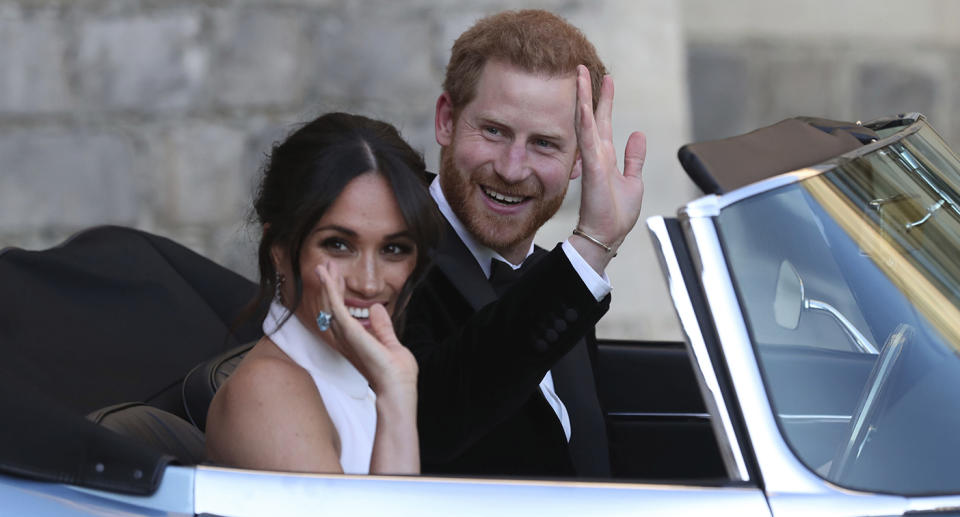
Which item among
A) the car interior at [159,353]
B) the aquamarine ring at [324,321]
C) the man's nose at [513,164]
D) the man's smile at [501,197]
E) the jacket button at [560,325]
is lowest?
the car interior at [159,353]

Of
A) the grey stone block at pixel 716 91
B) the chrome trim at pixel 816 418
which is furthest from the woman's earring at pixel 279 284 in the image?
the grey stone block at pixel 716 91

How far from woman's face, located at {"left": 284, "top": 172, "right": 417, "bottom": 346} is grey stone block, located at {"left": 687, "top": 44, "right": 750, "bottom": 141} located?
14.0 ft

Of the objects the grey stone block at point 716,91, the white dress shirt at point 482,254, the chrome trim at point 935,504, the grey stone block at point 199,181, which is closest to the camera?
the chrome trim at point 935,504

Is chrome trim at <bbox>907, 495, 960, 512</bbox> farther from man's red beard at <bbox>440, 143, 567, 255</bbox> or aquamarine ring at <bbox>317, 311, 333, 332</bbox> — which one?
man's red beard at <bbox>440, 143, 567, 255</bbox>

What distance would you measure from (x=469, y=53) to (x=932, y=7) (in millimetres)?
4561

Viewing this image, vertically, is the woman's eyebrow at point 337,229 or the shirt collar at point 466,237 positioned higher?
the woman's eyebrow at point 337,229

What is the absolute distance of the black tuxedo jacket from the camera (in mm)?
2037

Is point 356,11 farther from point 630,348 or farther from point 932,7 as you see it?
point 932,7

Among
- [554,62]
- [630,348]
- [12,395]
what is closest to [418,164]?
[554,62]

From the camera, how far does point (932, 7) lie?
253 inches

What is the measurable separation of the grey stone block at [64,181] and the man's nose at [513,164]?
10.2 feet

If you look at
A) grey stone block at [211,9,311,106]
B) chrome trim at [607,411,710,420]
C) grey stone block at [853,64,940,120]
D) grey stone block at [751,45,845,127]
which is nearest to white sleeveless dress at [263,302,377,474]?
chrome trim at [607,411,710,420]

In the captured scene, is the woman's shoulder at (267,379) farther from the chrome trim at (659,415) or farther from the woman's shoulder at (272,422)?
the chrome trim at (659,415)

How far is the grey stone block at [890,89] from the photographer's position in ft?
20.8
